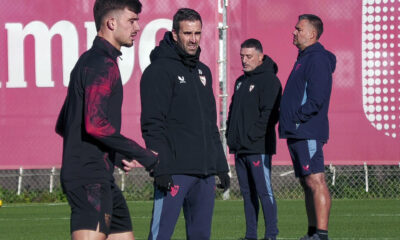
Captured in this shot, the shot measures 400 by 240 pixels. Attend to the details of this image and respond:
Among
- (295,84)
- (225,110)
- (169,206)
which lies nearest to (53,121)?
(225,110)

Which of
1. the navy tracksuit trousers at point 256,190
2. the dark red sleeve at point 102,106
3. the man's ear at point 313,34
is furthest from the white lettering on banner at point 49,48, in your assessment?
the dark red sleeve at point 102,106

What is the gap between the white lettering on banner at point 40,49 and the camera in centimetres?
1423

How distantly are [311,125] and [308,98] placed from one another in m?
0.26

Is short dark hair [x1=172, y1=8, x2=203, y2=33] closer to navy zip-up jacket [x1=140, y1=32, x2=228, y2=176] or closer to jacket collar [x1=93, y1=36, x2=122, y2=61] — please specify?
navy zip-up jacket [x1=140, y1=32, x2=228, y2=176]

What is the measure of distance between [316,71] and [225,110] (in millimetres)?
5466

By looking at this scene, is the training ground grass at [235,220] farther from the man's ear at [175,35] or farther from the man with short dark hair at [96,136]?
the man with short dark hair at [96,136]

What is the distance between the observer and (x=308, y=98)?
8.44 m

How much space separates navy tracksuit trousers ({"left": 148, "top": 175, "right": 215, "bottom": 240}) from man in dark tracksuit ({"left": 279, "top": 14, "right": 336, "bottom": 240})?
2.39m

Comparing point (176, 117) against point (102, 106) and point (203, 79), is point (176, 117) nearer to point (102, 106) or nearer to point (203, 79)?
point (203, 79)

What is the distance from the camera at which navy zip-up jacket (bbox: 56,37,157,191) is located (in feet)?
16.5

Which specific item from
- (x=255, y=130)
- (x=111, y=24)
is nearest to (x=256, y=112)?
(x=255, y=130)

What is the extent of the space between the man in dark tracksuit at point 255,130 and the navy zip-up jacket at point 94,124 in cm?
411

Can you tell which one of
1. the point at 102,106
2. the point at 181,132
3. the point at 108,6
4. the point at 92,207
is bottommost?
the point at 92,207

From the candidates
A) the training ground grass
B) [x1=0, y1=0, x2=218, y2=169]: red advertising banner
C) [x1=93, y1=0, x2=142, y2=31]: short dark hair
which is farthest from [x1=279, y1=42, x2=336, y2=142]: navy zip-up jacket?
[x1=0, y1=0, x2=218, y2=169]: red advertising banner
